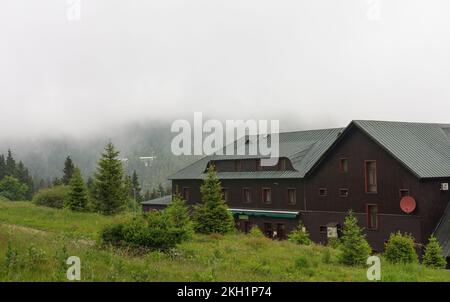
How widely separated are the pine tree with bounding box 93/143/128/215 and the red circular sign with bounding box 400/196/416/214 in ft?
75.6

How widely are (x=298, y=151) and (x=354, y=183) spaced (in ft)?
33.4

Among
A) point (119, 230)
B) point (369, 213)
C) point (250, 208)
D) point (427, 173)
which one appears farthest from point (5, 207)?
point (427, 173)

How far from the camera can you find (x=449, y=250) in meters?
32.5

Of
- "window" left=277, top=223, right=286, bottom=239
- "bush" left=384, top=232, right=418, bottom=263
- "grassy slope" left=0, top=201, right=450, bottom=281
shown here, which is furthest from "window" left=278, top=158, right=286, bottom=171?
"grassy slope" left=0, top=201, right=450, bottom=281

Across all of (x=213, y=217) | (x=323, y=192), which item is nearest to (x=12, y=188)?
(x=323, y=192)

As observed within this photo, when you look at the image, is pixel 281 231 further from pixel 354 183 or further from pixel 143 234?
pixel 143 234

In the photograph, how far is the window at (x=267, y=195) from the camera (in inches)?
1935

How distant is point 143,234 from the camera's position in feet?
55.5

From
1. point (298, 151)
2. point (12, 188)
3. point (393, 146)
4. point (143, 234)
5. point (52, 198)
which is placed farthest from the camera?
point (12, 188)

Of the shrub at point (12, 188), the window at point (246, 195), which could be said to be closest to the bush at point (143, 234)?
the window at point (246, 195)

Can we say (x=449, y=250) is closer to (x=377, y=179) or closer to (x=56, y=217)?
(x=377, y=179)

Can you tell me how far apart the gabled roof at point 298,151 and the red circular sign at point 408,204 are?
10947mm

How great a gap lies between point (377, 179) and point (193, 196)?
25851mm

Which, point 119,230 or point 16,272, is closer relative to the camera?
point 16,272
